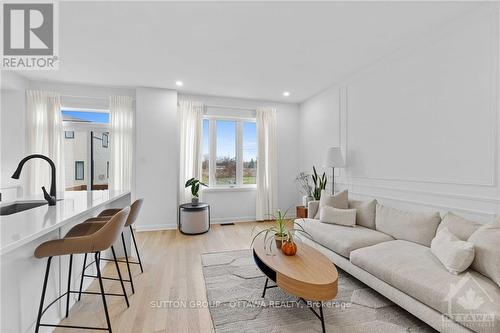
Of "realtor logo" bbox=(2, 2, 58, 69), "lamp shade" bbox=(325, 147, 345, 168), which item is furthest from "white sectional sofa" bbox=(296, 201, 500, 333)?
"realtor logo" bbox=(2, 2, 58, 69)

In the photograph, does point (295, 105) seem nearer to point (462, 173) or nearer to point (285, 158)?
point (285, 158)

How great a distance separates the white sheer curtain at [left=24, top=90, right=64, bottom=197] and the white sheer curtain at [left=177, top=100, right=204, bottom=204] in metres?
2.13

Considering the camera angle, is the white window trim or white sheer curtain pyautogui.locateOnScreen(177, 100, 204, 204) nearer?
white sheer curtain pyautogui.locateOnScreen(177, 100, 204, 204)

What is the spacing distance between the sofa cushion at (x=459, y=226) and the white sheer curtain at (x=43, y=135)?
5615mm

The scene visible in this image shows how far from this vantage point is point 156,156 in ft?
14.8

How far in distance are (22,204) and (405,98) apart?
14.2 feet

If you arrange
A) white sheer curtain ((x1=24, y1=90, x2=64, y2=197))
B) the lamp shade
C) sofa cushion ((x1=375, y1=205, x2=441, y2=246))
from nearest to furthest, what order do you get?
sofa cushion ((x1=375, y1=205, x2=441, y2=246)) < the lamp shade < white sheer curtain ((x1=24, y1=90, x2=64, y2=197))

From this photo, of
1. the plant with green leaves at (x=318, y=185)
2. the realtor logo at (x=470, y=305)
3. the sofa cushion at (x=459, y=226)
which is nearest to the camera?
the realtor logo at (x=470, y=305)

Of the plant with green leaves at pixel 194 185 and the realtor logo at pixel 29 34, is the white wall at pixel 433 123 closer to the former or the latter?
the plant with green leaves at pixel 194 185

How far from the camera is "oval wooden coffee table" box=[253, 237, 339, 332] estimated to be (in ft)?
5.35

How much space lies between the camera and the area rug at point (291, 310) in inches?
70.4

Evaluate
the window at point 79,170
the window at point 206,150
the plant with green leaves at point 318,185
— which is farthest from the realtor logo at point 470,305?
the window at point 79,170

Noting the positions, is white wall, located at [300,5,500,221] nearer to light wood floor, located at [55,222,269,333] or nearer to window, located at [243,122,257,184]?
window, located at [243,122,257,184]

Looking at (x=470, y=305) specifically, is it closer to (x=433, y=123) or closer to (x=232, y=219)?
(x=433, y=123)
